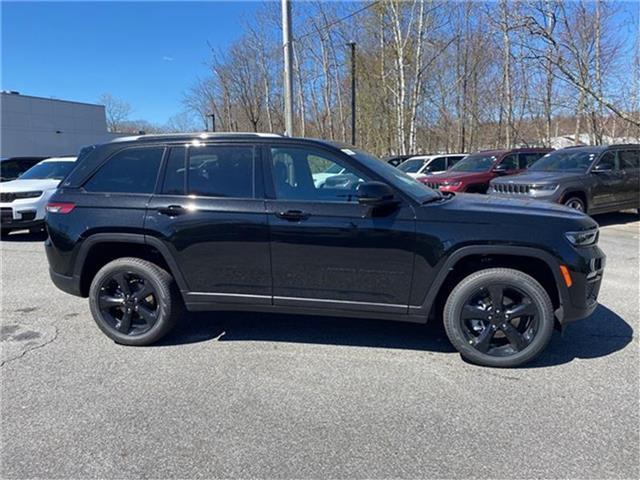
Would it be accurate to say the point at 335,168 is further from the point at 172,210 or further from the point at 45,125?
the point at 45,125

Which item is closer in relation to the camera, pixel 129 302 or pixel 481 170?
pixel 129 302

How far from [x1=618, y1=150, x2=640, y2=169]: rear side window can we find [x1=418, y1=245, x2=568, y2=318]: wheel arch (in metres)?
8.30

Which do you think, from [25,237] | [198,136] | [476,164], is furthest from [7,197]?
[476,164]

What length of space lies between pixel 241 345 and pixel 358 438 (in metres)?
1.63

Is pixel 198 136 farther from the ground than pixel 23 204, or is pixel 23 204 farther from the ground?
pixel 198 136

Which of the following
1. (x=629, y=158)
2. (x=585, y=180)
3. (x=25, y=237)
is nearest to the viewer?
(x=585, y=180)

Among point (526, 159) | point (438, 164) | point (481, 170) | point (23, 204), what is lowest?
point (23, 204)

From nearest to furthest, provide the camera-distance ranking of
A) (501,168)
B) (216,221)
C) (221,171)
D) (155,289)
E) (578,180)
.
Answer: (216,221), (221,171), (155,289), (578,180), (501,168)

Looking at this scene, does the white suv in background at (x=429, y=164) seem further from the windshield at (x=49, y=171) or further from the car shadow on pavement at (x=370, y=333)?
the car shadow on pavement at (x=370, y=333)

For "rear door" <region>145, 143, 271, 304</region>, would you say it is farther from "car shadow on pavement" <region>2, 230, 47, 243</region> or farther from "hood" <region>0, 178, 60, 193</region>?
"car shadow on pavement" <region>2, 230, 47, 243</region>

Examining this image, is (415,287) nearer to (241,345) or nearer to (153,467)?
(241,345)

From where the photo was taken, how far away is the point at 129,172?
3.89 m

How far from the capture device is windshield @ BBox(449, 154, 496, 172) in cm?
1180

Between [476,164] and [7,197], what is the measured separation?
11.6m
